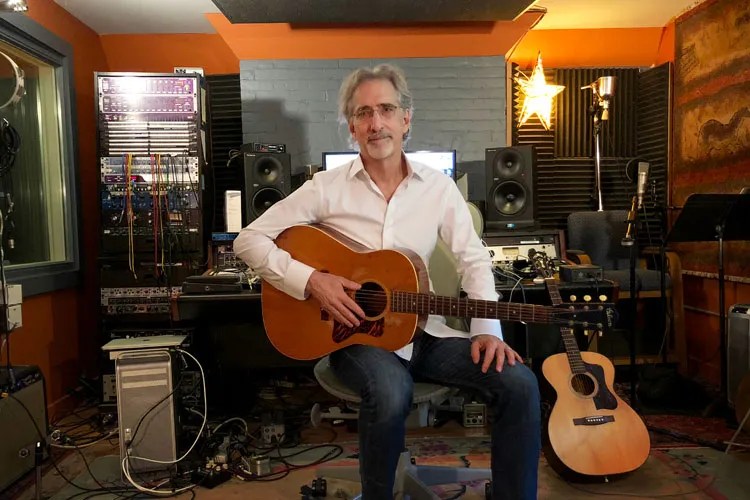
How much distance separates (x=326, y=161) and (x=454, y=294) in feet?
4.63

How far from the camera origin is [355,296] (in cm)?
161

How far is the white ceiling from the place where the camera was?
325 centimetres

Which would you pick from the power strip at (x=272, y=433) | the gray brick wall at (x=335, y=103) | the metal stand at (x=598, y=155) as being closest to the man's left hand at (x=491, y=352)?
the power strip at (x=272, y=433)

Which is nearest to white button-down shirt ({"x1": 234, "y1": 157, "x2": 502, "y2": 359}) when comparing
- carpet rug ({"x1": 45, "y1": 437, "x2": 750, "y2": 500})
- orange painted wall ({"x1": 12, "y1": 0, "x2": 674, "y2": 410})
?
carpet rug ({"x1": 45, "y1": 437, "x2": 750, "y2": 500})

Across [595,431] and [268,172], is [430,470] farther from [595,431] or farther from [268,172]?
[268,172]

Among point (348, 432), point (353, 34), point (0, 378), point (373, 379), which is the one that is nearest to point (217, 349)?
point (348, 432)

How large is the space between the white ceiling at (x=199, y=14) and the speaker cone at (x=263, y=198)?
1363 mm

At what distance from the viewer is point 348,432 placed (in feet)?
8.70

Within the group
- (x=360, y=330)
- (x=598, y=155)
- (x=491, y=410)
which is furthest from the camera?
(x=598, y=155)

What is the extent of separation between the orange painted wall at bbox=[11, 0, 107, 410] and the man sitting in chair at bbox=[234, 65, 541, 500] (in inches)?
69.2

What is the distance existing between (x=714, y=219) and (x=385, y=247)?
1818 mm

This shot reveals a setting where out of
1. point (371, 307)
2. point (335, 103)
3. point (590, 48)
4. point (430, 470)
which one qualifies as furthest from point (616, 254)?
point (371, 307)

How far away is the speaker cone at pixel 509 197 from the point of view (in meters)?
2.89

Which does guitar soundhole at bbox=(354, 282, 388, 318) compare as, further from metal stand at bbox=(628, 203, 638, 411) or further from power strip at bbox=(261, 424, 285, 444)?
metal stand at bbox=(628, 203, 638, 411)
